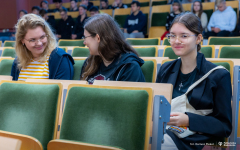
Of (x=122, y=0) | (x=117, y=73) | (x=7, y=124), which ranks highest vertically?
(x=122, y=0)

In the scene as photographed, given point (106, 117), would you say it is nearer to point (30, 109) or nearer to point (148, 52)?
point (30, 109)

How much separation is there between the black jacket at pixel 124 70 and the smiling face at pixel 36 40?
460mm

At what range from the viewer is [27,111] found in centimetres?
116

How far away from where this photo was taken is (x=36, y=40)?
177 cm

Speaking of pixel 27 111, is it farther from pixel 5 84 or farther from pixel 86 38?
pixel 86 38

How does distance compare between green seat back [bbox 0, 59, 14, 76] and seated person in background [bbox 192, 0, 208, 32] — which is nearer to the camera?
green seat back [bbox 0, 59, 14, 76]

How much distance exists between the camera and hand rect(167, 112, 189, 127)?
1.14 metres

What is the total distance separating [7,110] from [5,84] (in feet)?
0.43

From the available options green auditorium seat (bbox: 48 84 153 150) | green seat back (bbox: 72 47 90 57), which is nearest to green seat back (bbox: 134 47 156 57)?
green seat back (bbox: 72 47 90 57)

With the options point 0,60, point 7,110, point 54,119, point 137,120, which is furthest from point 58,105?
point 0,60

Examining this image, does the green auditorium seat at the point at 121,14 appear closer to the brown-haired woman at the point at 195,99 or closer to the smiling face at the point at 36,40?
the smiling face at the point at 36,40

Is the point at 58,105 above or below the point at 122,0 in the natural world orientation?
below

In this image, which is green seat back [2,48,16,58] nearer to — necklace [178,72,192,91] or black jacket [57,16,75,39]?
necklace [178,72,192,91]

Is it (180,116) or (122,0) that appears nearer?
(180,116)
